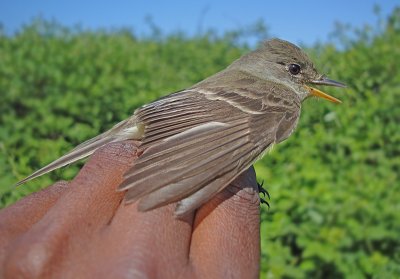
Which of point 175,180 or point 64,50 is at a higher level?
point 64,50

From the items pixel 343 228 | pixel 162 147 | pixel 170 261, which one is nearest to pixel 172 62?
pixel 343 228

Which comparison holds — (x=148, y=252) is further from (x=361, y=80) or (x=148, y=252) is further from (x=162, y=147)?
(x=361, y=80)

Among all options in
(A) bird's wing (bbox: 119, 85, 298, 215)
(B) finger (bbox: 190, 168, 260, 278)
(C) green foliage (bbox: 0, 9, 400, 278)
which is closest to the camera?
(B) finger (bbox: 190, 168, 260, 278)

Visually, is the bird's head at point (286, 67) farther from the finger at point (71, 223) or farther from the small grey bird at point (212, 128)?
the finger at point (71, 223)

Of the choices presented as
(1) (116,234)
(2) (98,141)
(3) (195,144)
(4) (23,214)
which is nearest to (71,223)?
(1) (116,234)

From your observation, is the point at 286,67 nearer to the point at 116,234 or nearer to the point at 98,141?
the point at 98,141

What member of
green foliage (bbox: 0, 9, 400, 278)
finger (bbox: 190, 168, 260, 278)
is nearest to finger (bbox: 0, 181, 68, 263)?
finger (bbox: 190, 168, 260, 278)

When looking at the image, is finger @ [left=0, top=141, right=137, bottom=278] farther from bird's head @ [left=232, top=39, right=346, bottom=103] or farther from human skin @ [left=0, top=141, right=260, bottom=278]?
bird's head @ [left=232, top=39, right=346, bottom=103]

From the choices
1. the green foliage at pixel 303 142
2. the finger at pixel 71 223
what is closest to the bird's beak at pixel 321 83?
the green foliage at pixel 303 142

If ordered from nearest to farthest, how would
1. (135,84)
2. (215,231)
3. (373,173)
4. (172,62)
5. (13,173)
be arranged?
(215,231) < (13,173) < (373,173) < (135,84) < (172,62)
